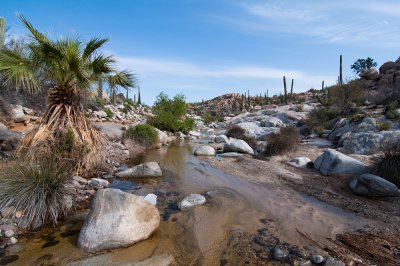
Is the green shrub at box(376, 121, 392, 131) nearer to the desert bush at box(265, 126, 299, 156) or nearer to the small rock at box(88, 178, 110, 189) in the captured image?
the desert bush at box(265, 126, 299, 156)

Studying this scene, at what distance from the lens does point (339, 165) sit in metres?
9.58

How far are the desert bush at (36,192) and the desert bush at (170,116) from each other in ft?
49.0

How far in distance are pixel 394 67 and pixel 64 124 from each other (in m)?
40.8

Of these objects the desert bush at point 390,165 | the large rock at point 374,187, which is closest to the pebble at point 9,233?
the large rock at point 374,187

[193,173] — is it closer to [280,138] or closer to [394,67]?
[280,138]

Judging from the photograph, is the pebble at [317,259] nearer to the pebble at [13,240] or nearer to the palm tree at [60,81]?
the pebble at [13,240]

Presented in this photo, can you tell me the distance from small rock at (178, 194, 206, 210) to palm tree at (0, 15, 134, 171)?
3192 mm

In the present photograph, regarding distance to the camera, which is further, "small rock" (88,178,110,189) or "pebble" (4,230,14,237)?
"small rock" (88,178,110,189)

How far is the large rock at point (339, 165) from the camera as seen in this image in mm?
9156

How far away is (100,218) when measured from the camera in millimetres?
4785

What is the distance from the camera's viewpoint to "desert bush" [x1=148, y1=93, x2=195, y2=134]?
2067 centimetres

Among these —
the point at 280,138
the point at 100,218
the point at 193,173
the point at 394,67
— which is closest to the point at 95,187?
the point at 100,218

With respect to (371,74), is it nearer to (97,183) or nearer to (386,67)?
(386,67)

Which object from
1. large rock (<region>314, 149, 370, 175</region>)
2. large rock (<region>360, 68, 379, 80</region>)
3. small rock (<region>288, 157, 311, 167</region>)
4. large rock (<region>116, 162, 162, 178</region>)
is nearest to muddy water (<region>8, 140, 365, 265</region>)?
large rock (<region>116, 162, 162, 178</region>)
